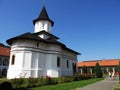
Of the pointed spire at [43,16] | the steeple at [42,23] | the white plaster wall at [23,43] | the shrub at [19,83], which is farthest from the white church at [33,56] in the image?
the shrub at [19,83]

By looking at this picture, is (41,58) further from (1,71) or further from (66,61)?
(1,71)

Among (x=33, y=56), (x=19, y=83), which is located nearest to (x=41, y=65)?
(x=33, y=56)

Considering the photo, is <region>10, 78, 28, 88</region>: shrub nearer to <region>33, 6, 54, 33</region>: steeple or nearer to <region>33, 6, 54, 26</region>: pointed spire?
<region>33, 6, 54, 33</region>: steeple

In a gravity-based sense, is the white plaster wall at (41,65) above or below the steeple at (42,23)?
below

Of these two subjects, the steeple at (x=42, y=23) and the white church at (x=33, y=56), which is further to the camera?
the steeple at (x=42, y=23)

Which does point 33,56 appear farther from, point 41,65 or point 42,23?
point 42,23

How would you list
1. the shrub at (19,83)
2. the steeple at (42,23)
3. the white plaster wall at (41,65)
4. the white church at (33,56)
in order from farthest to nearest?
the steeple at (42,23) → the white plaster wall at (41,65) → the white church at (33,56) → the shrub at (19,83)

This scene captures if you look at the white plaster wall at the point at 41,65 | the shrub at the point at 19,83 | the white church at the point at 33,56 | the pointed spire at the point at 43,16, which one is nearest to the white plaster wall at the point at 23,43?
the white church at the point at 33,56

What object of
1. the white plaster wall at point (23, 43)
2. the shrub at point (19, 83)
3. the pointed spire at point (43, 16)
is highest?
the pointed spire at point (43, 16)

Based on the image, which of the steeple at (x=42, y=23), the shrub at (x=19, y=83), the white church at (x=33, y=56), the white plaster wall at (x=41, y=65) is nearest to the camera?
the shrub at (x=19, y=83)

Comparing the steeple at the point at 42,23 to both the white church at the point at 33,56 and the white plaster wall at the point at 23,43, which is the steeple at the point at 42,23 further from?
the white plaster wall at the point at 23,43

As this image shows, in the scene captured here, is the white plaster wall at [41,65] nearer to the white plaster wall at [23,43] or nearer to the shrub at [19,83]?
the white plaster wall at [23,43]

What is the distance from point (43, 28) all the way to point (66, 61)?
8.44 metres

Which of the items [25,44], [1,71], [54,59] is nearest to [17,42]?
[25,44]
